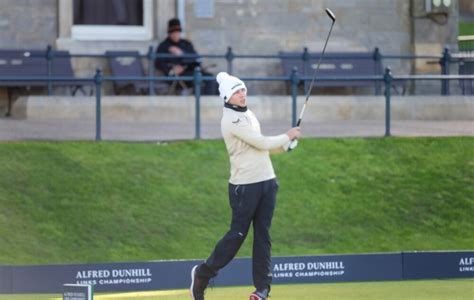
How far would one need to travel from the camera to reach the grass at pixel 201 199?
16953mm

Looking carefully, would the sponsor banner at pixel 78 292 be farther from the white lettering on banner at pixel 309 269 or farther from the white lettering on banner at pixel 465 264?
the white lettering on banner at pixel 465 264

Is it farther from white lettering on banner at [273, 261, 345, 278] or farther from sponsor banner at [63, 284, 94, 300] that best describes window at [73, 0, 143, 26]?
sponsor banner at [63, 284, 94, 300]

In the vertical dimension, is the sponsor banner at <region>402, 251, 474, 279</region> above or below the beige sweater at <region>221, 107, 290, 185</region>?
below

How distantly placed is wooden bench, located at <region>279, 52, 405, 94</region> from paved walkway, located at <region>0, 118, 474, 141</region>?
1978mm

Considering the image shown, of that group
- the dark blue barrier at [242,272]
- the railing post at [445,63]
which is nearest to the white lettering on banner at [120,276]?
the dark blue barrier at [242,272]

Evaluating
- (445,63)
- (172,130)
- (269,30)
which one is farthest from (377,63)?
(172,130)

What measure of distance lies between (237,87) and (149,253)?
4714 mm

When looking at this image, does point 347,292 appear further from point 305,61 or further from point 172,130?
point 305,61

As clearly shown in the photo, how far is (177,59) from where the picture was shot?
78.2 ft

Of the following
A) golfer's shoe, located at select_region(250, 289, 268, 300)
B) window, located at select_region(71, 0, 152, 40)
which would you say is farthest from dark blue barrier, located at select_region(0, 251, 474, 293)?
window, located at select_region(71, 0, 152, 40)

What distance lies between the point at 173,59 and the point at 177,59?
0.08 meters

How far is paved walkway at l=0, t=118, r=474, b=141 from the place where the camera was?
2006 centimetres

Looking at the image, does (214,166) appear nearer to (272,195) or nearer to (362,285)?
(362,285)

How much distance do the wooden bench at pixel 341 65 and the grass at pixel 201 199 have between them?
4.77 meters
